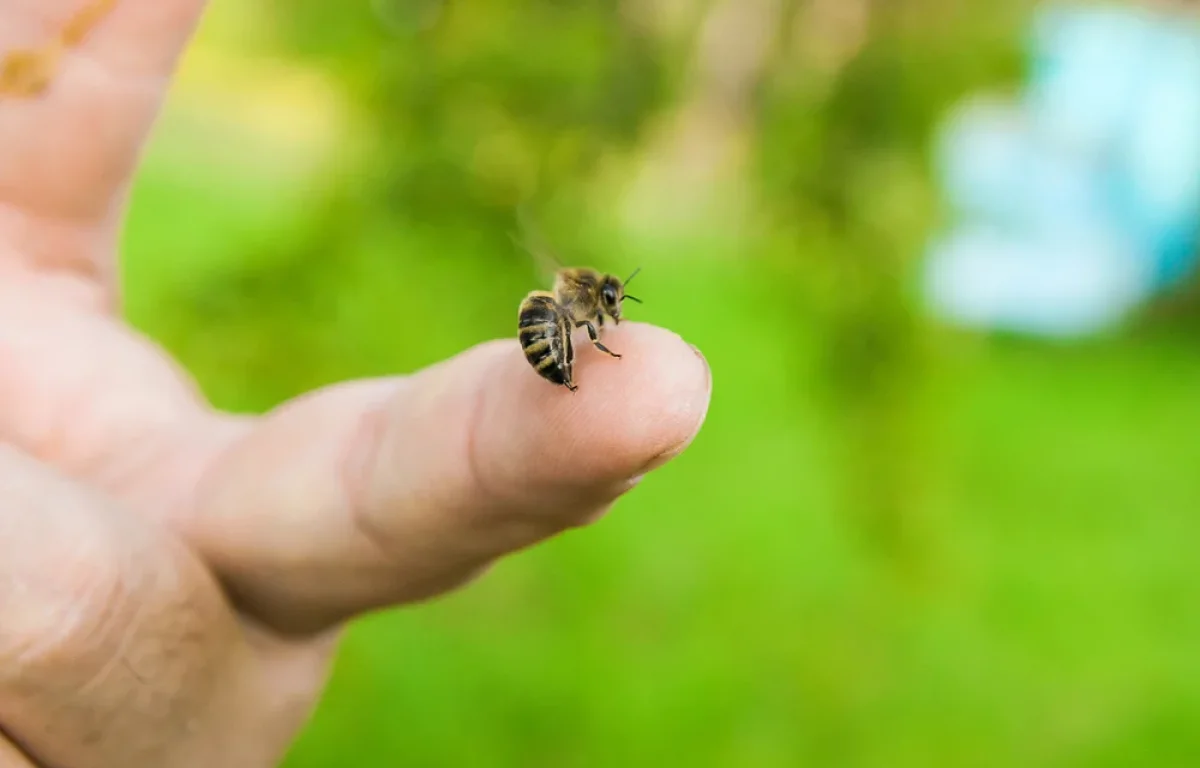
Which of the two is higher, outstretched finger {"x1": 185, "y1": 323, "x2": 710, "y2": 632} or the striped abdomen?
the striped abdomen

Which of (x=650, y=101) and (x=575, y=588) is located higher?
(x=650, y=101)

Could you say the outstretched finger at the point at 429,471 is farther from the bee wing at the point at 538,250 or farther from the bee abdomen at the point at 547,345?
the bee wing at the point at 538,250

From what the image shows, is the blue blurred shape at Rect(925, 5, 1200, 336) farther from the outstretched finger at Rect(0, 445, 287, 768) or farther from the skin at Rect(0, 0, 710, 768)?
the outstretched finger at Rect(0, 445, 287, 768)

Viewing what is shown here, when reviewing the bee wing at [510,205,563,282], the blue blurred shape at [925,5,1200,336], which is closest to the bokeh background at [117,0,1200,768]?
the bee wing at [510,205,563,282]

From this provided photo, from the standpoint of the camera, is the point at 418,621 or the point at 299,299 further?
the point at 418,621

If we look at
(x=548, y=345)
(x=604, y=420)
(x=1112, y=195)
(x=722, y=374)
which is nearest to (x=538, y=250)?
(x=548, y=345)

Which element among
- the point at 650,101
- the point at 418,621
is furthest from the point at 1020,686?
the point at 650,101

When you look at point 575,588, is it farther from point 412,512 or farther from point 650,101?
point 412,512
